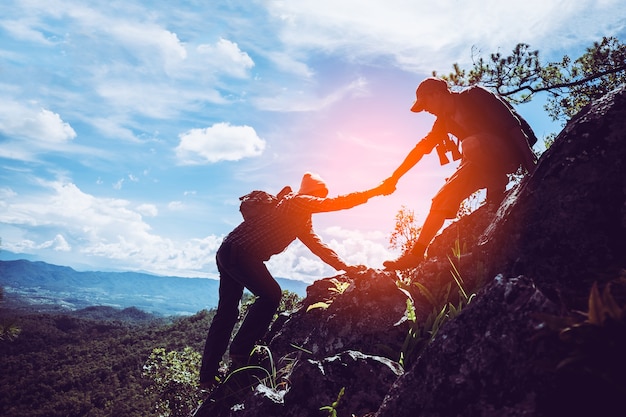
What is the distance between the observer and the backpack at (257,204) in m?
6.81

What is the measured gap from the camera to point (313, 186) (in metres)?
7.00

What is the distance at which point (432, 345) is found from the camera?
3.05m

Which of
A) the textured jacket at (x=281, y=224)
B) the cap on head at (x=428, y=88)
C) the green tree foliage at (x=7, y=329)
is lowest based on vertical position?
the green tree foliage at (x=7, y=329)

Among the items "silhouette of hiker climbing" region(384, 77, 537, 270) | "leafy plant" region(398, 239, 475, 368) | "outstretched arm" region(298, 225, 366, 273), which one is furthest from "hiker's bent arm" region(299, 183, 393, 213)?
"leafy plant" region(398, 239, 475, 368)

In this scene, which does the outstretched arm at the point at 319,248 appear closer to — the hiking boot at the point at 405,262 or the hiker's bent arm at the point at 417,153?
the hiking boot at the point at 405,262

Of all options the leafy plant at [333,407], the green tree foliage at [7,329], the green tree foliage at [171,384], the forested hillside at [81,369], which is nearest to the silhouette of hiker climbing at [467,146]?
the leafy plant at [333,407]

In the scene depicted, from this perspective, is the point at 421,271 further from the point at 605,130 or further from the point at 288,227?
the point at 605,130

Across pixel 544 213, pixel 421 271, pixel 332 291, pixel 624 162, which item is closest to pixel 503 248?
pixel 544 213

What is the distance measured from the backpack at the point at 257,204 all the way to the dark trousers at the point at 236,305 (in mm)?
698

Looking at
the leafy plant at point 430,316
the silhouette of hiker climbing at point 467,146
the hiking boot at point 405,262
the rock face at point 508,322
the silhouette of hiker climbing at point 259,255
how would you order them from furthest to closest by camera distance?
the hiking boot at point 405,262, the silhouette of hiker climbing at point 259,255, the silhouette of hiker climbing at point 467,146, the leafy plant at point 430,316, the rock face at point 508,322

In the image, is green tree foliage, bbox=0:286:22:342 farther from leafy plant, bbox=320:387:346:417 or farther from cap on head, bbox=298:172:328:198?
leafy plant, bbox=320:387:346:417

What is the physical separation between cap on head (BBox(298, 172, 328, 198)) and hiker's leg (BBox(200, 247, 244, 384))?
1726mm

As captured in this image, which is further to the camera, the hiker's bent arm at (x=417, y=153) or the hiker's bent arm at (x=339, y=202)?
the hiker's bent arm at (x=417, y=153)

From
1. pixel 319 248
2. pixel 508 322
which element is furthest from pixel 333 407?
pixel 319 248
